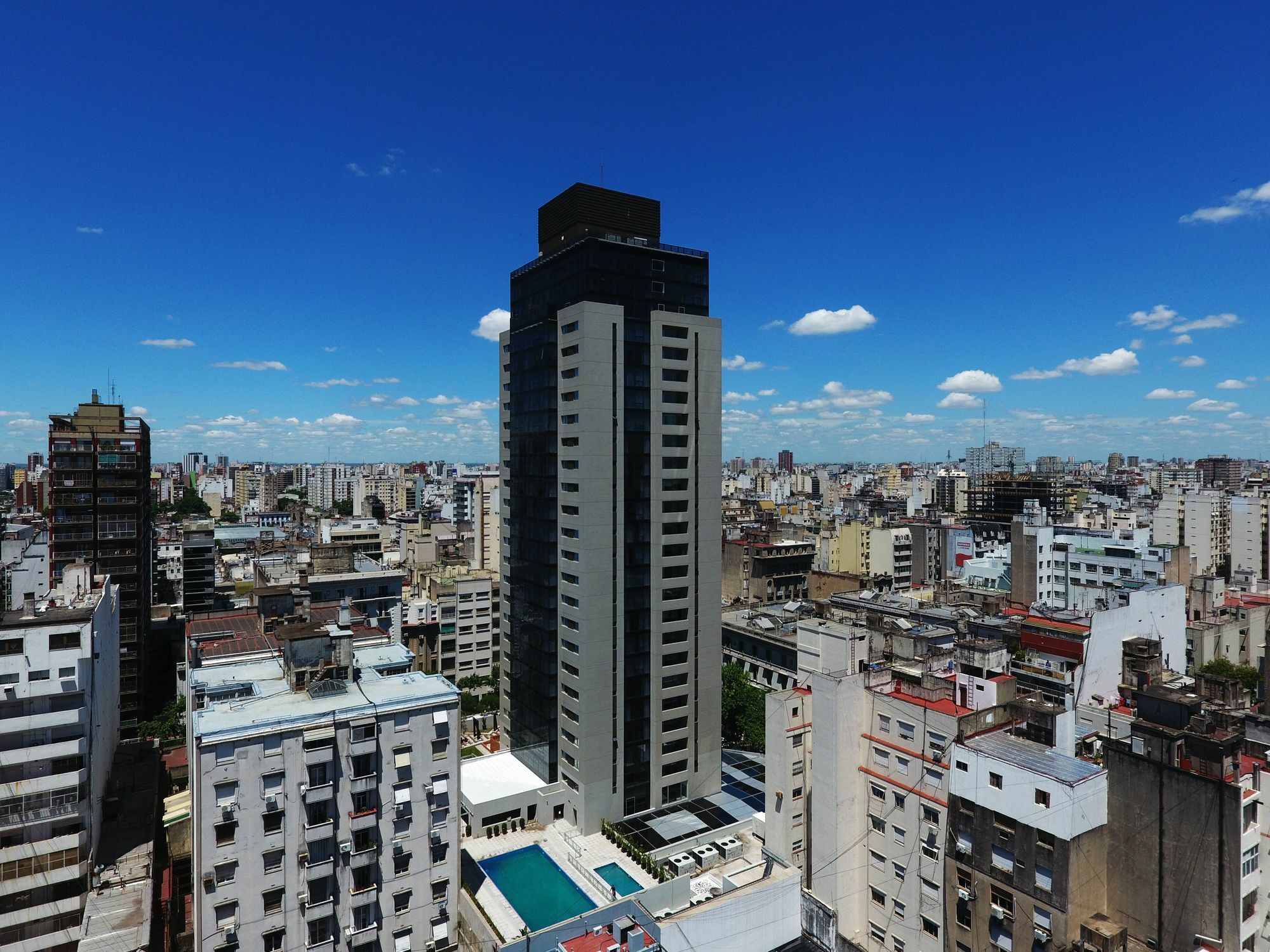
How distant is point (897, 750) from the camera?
34094mm

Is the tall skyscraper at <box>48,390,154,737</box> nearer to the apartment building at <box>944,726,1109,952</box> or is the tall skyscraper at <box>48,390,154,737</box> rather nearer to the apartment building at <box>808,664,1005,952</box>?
the apartment building at <box>808,664,1005,952</box>

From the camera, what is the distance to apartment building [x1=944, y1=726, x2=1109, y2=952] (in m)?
27.2

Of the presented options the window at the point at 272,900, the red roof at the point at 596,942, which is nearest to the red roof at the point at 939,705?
the red roof at the point at 596,942

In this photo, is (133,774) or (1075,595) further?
(1075,595)

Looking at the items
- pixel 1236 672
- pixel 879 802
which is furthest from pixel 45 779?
pixel 1236 672

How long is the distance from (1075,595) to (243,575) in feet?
385

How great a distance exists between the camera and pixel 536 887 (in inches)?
1603

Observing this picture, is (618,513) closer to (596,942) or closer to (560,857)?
(560,857)

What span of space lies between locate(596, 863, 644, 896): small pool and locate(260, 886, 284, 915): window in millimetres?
17766

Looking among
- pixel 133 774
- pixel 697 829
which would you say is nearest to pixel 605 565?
pixel 697 829

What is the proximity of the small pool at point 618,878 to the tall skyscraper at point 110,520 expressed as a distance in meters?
47.0

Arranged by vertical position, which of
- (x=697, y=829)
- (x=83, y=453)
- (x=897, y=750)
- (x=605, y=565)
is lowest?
(x=697, y=829)

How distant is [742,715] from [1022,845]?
109 ft

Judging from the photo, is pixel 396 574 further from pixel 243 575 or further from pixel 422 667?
pixel 243 575
